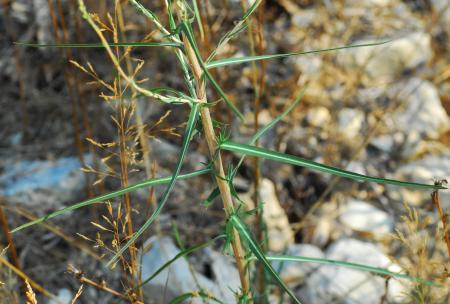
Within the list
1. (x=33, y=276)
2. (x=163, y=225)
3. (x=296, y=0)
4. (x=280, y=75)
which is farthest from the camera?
(x=296, y=0)

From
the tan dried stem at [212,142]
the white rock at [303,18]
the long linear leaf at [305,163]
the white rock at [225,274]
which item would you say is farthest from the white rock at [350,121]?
the long linear leaf at [305,163]

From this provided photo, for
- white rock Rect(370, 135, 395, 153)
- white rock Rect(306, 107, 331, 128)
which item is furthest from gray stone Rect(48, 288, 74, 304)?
white rock Rect(370, 135, 395, 153)

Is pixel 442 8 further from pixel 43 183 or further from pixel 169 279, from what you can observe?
pixel 43 183

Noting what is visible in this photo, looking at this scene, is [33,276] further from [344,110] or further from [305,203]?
[344,110]

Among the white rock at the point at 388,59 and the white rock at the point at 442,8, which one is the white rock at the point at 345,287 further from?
the white rock at the point at 442,8

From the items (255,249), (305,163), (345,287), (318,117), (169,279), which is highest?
(305,163)

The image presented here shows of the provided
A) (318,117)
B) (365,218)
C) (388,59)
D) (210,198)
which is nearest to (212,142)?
(210,198)

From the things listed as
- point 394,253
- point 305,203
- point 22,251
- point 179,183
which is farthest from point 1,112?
point 394,253

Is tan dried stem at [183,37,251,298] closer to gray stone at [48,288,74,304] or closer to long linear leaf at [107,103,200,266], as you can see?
long linear leaf at [107,103,200,266]
